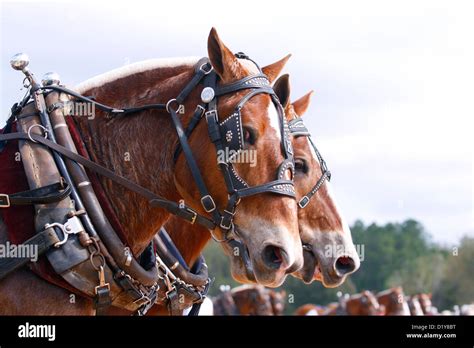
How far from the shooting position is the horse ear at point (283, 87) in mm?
6270


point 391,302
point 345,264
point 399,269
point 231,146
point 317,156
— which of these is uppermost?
point 231,146

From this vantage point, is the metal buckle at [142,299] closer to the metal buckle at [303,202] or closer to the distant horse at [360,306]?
the metal buckle at [303,202]

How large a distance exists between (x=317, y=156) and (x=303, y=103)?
132cm

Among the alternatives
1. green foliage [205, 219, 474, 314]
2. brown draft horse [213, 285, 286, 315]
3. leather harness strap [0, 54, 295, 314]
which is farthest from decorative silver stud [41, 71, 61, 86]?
green foliage [205, 219, 474, 314]

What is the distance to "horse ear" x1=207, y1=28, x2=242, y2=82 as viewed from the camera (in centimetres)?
553

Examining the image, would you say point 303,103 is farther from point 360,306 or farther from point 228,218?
point 360,306

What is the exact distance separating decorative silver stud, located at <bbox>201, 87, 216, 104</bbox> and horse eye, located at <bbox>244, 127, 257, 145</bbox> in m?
0.40

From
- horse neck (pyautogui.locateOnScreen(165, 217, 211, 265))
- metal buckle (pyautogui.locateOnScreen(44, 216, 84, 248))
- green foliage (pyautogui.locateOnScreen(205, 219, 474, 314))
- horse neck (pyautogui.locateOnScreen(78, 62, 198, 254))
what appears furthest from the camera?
green foliage (pyautogui.locateOnScreen(205, 219, 474, 314))

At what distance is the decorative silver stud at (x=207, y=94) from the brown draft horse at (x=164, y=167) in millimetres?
73

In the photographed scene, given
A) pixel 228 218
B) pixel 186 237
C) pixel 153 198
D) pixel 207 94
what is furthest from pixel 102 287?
pixel 186 237

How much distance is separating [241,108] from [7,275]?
1.85 m

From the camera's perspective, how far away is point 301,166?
8438mm

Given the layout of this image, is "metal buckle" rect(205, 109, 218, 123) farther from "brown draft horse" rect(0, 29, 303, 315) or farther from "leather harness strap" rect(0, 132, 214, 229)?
"leather harness strap" rect(0, 132, 214, 229)
